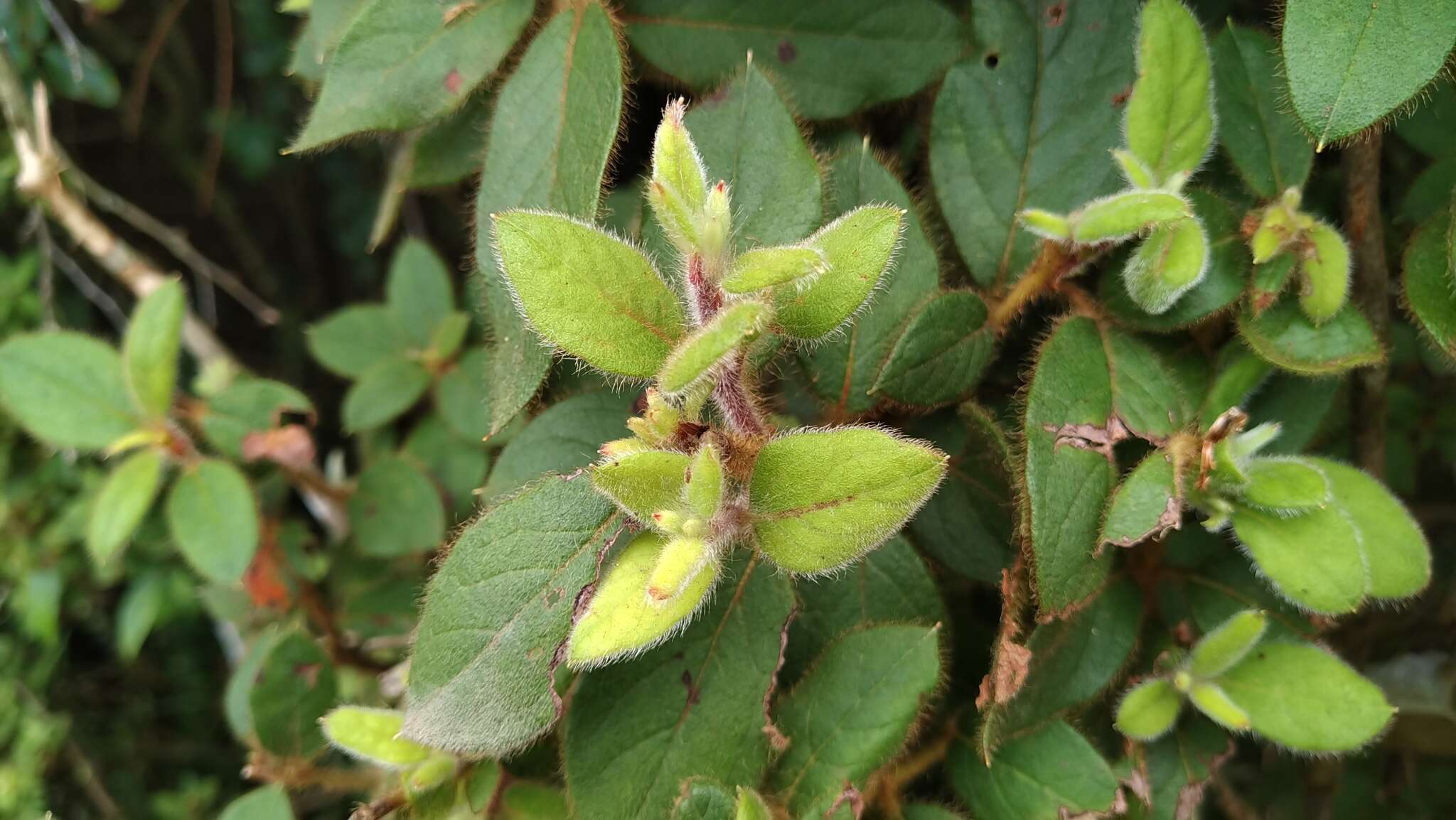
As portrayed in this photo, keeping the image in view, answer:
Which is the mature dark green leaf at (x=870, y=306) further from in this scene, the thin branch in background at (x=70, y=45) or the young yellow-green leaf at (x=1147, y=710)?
the thin branch in background at (x=70, y=45)

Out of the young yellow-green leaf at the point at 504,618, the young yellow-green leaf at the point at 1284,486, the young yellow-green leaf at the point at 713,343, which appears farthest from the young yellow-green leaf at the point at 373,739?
the young yellow-green leaf at the point at 1284,486

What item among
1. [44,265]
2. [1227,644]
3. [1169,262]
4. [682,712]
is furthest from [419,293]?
[1227,644]

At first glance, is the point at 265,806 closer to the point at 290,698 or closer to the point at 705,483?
the point at 290,698

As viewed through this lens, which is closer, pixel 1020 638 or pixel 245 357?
pixel 1020 638

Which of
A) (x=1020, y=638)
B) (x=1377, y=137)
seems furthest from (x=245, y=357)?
(x=1377, y=137)

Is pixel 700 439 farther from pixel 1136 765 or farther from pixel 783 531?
pixel 1136 765
